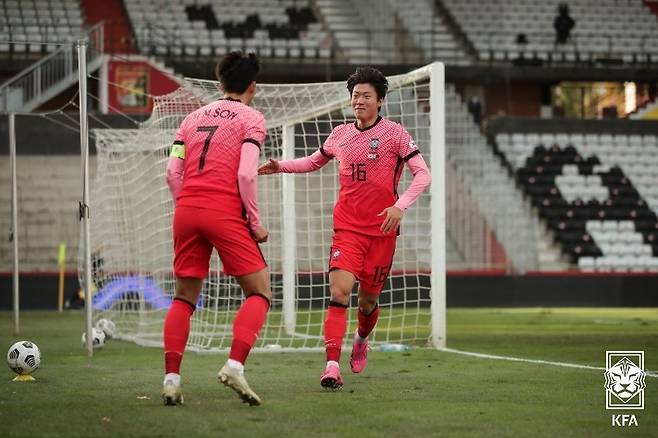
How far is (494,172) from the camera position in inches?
1122

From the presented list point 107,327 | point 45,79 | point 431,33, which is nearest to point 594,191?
point 431,33

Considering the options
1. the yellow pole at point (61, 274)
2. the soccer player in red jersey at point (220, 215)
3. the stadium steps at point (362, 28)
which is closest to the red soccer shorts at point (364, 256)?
the soccer player in red jersey at point (220, 215)

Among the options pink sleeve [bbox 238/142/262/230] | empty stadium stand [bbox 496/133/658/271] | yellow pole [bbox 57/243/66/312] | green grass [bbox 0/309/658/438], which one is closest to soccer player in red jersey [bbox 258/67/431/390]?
green grass [bbox 0/309/658/438]

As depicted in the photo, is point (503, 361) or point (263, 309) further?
point (503, 361)

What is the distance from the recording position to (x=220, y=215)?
679cm

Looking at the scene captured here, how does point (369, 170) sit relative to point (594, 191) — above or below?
below

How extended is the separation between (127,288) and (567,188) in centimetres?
1439

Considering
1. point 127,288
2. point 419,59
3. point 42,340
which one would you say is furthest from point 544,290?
point 42,340

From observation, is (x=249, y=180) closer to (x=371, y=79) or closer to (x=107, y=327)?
(x=371, y=79)

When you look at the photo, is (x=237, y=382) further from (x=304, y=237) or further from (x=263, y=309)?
(x=304, y=237)

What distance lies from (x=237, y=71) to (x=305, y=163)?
1682mm

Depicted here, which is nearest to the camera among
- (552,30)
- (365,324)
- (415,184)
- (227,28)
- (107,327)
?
(415,184)

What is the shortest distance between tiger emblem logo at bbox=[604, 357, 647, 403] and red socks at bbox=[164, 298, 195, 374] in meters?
2.44

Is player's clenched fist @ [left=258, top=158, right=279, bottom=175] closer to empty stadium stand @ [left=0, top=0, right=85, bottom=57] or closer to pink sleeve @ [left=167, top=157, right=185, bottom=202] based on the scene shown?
pink sleeve @ [left=167, top=157, right=185, bottom=202]
